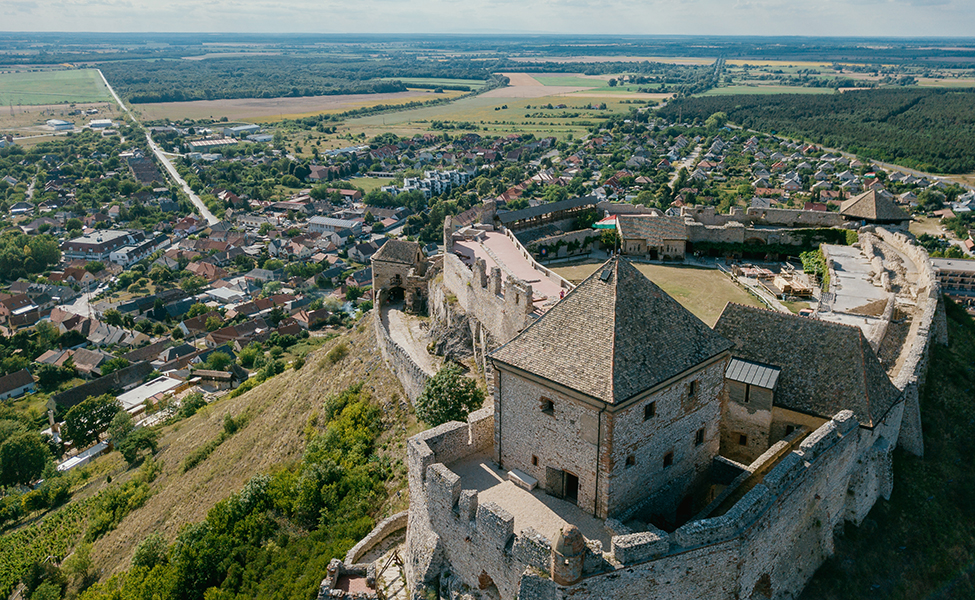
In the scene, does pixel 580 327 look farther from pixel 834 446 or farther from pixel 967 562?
pixel 967 562

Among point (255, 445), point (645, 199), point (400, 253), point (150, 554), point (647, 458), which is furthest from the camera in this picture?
point (645, 199)

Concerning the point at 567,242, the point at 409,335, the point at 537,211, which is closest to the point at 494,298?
the point at 409,335

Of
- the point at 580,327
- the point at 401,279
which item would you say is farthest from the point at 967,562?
the point at 401,279

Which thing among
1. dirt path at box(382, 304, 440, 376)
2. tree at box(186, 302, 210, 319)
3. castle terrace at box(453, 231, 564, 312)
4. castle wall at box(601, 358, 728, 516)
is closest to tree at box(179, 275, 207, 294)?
tree at box(186, 302, 210, 319)

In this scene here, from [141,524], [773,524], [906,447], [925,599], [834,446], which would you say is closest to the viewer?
[773,524]

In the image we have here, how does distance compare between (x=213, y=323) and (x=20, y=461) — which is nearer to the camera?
(x=20, y=461)

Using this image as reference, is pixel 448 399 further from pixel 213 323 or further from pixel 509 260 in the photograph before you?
pixel 213 323

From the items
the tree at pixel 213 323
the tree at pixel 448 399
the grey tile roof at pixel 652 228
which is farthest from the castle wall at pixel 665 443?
the tree at pixel 213 323
